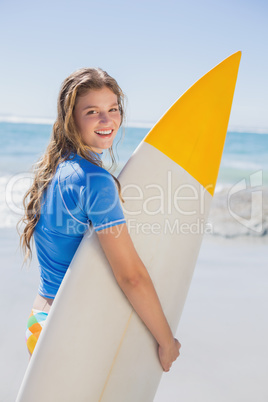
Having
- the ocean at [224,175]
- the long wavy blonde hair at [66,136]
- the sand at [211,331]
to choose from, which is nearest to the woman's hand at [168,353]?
the long wavy blonde hair at [66,136]

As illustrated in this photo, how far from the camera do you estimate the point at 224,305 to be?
8.86 feet

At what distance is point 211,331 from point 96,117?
1697 mm

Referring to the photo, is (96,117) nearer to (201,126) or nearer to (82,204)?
(82,204)

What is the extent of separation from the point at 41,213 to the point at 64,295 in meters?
0.25

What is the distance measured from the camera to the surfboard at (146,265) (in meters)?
1.17

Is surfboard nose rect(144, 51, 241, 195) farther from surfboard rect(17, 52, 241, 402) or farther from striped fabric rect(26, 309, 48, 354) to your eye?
striped fabric rect(26, 309, 48, 354)

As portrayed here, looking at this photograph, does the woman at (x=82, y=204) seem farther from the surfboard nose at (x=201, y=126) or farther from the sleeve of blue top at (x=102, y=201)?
the surfboard nose at (x=201, y=126)

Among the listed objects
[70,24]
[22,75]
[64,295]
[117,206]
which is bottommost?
[22,75]

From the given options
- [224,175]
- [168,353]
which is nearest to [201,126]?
[168,353]

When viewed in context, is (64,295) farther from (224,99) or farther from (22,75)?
(22,75)

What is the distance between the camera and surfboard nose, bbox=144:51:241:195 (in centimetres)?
155

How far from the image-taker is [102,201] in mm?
989

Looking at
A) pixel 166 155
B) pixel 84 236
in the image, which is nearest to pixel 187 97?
pixel 166 155

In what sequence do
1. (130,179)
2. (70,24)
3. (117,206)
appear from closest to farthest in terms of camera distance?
1. (117,206)
2. (130,179)
3. (70,24)
